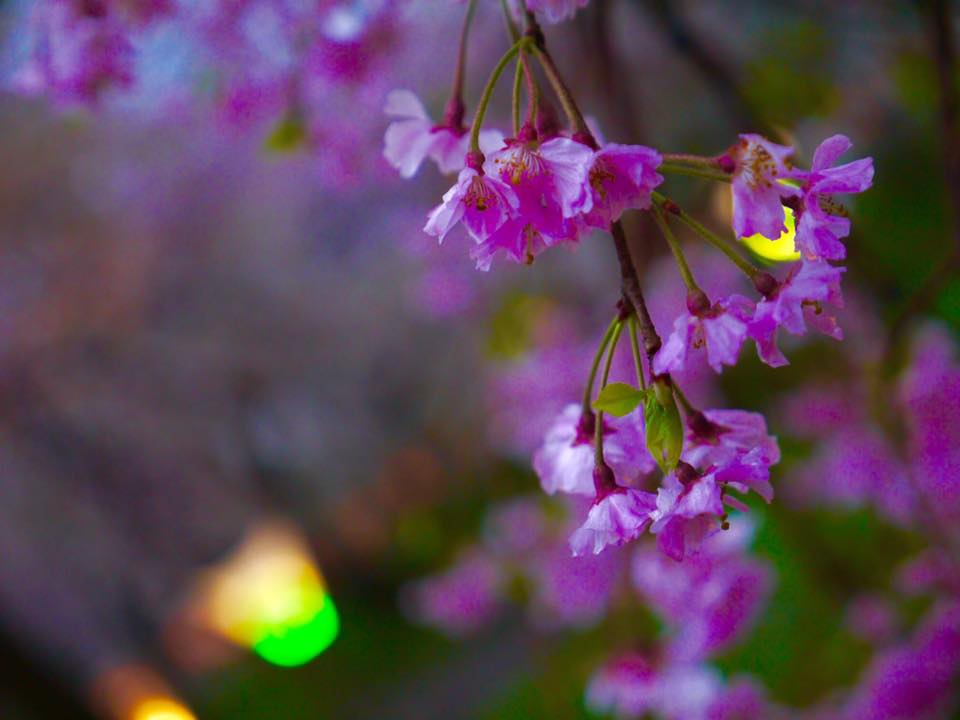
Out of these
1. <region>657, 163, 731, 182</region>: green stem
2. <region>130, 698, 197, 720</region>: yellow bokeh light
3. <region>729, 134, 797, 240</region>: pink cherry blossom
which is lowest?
<region>729, 134, 797, 240</region>: pink cherry blossom

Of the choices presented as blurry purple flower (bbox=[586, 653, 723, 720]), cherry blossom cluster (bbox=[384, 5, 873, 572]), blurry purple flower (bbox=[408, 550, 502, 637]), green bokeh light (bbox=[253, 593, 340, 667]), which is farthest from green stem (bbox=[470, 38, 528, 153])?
green bokeh light (bbox=[253, 593, 340, 667])

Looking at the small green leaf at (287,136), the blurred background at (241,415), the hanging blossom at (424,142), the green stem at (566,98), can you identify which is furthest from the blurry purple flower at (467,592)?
the green stem at (566,98)

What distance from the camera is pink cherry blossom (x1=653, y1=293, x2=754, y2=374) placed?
321 mm

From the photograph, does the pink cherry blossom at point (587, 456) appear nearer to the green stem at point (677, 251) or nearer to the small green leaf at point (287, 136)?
the green stem at point (677, 251)

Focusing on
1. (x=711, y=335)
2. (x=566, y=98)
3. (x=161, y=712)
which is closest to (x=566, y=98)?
(x=566, y=98)

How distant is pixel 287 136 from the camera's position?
0.80m

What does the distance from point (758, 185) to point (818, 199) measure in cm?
3

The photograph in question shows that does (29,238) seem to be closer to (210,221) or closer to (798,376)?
(210,221)

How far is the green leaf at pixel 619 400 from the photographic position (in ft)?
1.11

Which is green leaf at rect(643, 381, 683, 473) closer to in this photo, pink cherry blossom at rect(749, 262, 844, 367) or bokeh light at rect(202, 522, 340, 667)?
pink cherry blossom at rect(749, 262, 844, 367)

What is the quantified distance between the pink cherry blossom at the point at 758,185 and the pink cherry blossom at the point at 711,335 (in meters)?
0.04

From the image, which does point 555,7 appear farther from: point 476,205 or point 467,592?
point 467,592

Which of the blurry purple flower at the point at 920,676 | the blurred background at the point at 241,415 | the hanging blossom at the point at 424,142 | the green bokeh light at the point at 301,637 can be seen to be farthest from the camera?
the green bokeh light at the point at 301,637

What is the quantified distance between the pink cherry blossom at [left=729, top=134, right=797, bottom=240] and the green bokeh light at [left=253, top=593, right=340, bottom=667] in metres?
2.51
